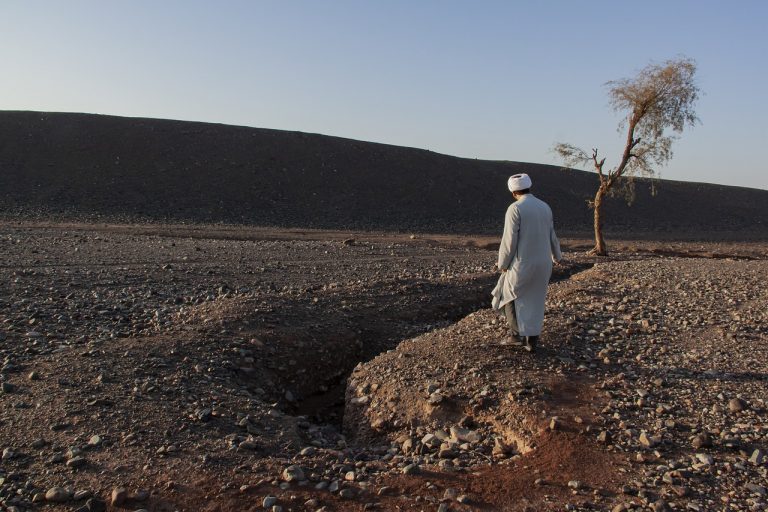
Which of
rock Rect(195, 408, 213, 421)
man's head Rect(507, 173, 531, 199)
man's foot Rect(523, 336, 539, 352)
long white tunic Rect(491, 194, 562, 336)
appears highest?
man's head Rect(507, 173, 531, 199)

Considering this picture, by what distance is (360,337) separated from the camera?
8562mm

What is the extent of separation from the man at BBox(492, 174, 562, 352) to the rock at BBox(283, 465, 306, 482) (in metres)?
3.21

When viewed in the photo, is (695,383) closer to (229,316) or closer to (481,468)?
(481,468)

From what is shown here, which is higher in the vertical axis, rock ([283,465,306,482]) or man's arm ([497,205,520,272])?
man's arm ([497,205,520,272])

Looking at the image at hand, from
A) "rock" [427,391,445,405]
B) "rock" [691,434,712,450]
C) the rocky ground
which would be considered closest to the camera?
the rocky ground

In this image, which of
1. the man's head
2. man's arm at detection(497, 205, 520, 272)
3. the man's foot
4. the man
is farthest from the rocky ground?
the man's head

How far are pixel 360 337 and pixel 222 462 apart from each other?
12.8ft

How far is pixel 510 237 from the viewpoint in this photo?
692 cm

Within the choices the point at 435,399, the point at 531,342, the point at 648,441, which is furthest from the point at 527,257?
the point at 648,441

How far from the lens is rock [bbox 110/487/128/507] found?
4.25 meters

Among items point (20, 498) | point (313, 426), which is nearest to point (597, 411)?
point (313, 426)

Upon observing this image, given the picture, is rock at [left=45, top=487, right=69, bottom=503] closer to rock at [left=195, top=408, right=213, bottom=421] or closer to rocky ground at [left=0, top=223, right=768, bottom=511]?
rocky ground at [left=0, top=223, right=768, bottom=511]

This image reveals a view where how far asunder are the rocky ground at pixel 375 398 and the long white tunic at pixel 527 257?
0.48 meters

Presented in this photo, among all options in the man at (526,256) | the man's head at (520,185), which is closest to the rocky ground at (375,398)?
the man at (526,256)
